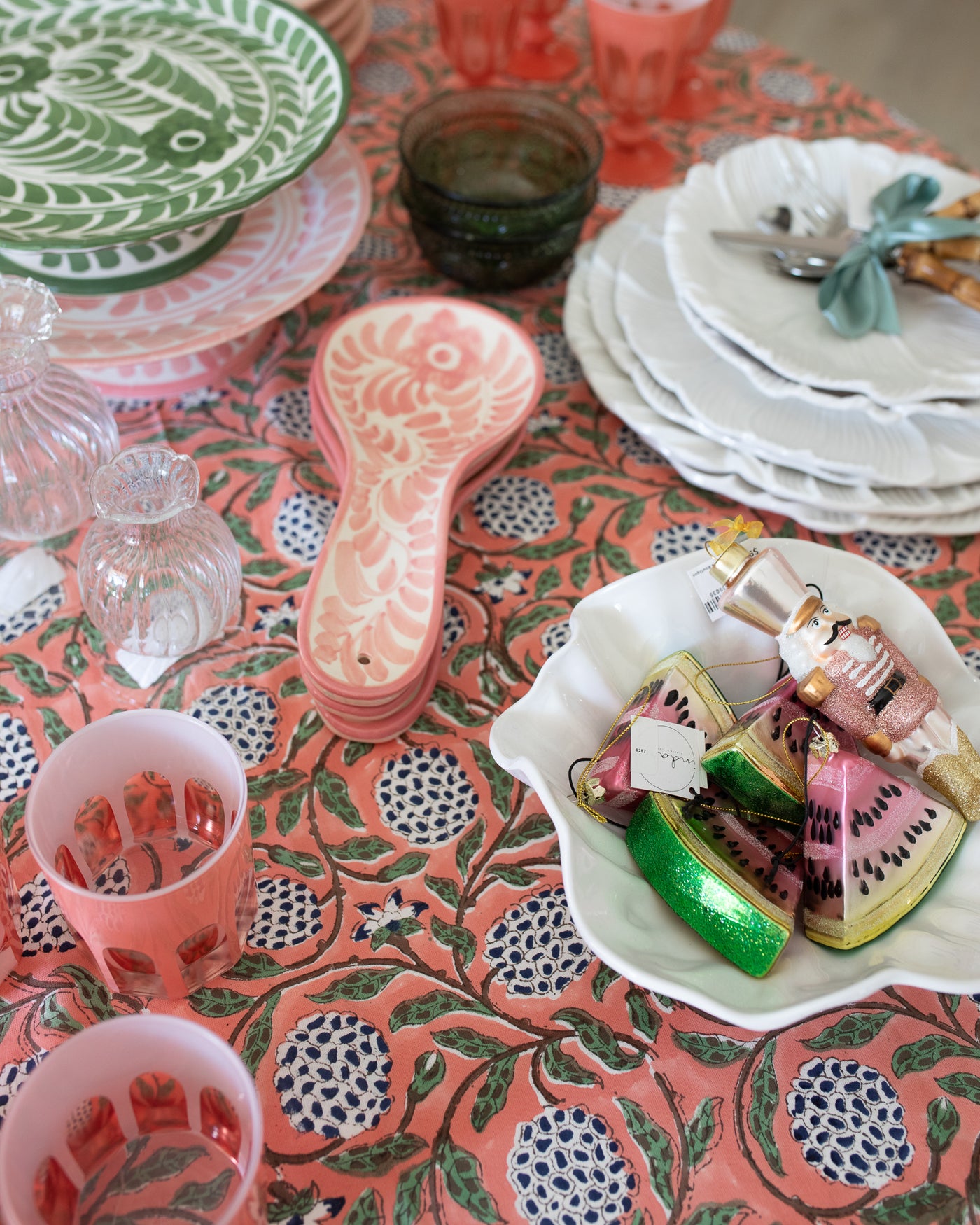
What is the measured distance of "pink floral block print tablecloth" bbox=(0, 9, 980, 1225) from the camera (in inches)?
16.6

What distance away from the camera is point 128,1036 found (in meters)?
0.36

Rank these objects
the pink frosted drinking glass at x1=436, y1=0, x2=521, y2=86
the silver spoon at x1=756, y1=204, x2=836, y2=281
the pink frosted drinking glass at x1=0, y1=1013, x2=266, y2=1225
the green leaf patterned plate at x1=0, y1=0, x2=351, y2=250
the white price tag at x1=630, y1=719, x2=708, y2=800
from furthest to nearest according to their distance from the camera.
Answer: the pink frosted drinking glass at x1=436, y1=0, x2=521, y2=86, the silver spoon at x1=756, y1=204, x2=836, y2=281, the green leaf patterned plate at x1=0, y1=0, x2=351, y2=250, the white price tag at x1=630, y1=719, x2=708, y2=800, the pink frosted drinking glass at x1=0, y1=1013, x2=266, y2=1225

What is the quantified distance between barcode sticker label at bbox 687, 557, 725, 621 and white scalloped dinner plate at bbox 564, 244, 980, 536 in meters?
0.17

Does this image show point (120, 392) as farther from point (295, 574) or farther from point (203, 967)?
point (203, 967)

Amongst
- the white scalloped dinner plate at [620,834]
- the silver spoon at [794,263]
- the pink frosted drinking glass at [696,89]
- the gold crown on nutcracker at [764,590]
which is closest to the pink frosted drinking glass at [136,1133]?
the white scalloped dinner plate at [620,834]

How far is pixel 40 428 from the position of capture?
1.90 feet

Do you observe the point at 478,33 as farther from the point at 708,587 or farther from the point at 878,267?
the point at 708,587

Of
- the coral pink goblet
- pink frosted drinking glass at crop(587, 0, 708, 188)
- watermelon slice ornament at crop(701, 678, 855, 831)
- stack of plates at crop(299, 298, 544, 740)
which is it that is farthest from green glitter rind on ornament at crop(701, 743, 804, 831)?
the coral pink goblet

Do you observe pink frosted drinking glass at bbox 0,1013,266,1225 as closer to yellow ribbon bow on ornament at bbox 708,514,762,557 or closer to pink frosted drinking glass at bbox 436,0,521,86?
yellow ribbon bow on ornament at bbox 708,514,762,557

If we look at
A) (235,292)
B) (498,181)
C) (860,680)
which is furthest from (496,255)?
(860,680)

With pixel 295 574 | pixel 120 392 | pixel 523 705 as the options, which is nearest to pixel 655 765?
pixel 523 705

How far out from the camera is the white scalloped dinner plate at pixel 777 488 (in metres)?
0.65

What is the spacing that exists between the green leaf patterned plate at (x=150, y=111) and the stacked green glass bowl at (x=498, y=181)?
100 millimetres

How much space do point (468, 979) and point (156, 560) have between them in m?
0.27
